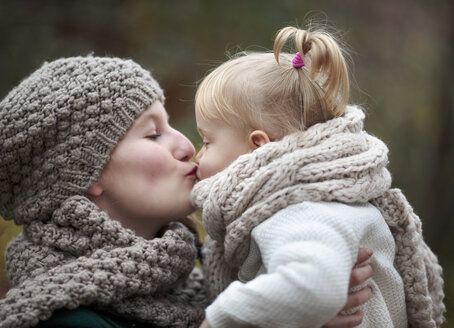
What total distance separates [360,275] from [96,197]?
3.07 feet

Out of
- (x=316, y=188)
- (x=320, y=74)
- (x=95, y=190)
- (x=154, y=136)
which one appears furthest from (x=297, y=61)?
(x=95, y=190)

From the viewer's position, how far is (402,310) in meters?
1.79

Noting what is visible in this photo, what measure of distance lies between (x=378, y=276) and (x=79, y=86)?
117 cm

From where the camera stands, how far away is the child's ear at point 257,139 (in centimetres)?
174

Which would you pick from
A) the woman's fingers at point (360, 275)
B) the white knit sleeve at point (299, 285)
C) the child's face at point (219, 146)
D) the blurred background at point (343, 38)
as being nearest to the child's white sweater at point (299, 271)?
the white knit sleeve at point (299, 285)

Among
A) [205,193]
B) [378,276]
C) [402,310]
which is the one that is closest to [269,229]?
[205,193]

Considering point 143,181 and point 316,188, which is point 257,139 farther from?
point 143,181

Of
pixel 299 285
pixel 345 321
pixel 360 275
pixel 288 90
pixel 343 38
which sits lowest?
pixel 345 321

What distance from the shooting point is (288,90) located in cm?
176

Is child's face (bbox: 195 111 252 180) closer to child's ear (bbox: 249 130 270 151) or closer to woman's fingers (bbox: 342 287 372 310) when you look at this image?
child's ear (bbox: 249 130 270 151)

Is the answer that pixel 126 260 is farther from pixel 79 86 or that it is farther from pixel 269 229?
pixel 79 86

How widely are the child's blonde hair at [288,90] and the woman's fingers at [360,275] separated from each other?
0.48 metres

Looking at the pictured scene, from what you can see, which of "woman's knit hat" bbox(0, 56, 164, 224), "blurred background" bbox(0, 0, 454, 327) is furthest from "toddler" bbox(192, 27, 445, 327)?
"blurred background" bbox(0, 0, 454, 327)

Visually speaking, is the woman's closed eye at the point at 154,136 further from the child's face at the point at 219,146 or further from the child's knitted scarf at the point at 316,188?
the child's knitted scarf at the point at 316,188
